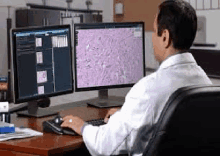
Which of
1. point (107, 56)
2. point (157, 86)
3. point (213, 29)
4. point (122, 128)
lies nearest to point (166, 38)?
point (157, 86)

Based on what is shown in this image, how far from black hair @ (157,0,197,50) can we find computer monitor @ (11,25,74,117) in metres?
0.78

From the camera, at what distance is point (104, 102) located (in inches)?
99.0

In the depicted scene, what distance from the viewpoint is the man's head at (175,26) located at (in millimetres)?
1465

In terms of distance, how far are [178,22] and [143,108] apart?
1.12 feet

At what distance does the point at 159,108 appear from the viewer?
1.37 m

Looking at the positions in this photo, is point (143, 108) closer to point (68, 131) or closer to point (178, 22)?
point (178, 22)

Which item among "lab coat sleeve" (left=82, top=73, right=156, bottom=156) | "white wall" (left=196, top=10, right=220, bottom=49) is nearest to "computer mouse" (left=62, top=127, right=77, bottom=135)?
"lab coat sleeve" (left=82, top=73, right=156, bottom=156)

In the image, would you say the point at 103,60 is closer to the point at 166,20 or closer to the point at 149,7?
the point at 166,20

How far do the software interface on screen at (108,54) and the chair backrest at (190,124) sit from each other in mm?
1189

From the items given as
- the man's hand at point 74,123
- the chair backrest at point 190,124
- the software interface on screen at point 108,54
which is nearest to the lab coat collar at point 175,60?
the chair backrest at point 190,124

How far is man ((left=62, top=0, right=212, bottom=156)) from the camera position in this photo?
54.1 inches

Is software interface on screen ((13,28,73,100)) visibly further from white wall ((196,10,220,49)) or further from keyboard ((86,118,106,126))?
white wall ((196,10,220,49))

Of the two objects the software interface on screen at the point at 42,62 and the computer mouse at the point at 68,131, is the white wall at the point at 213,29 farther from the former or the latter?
the computer mouse at the point at 68,131

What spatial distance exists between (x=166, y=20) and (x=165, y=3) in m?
0.07
